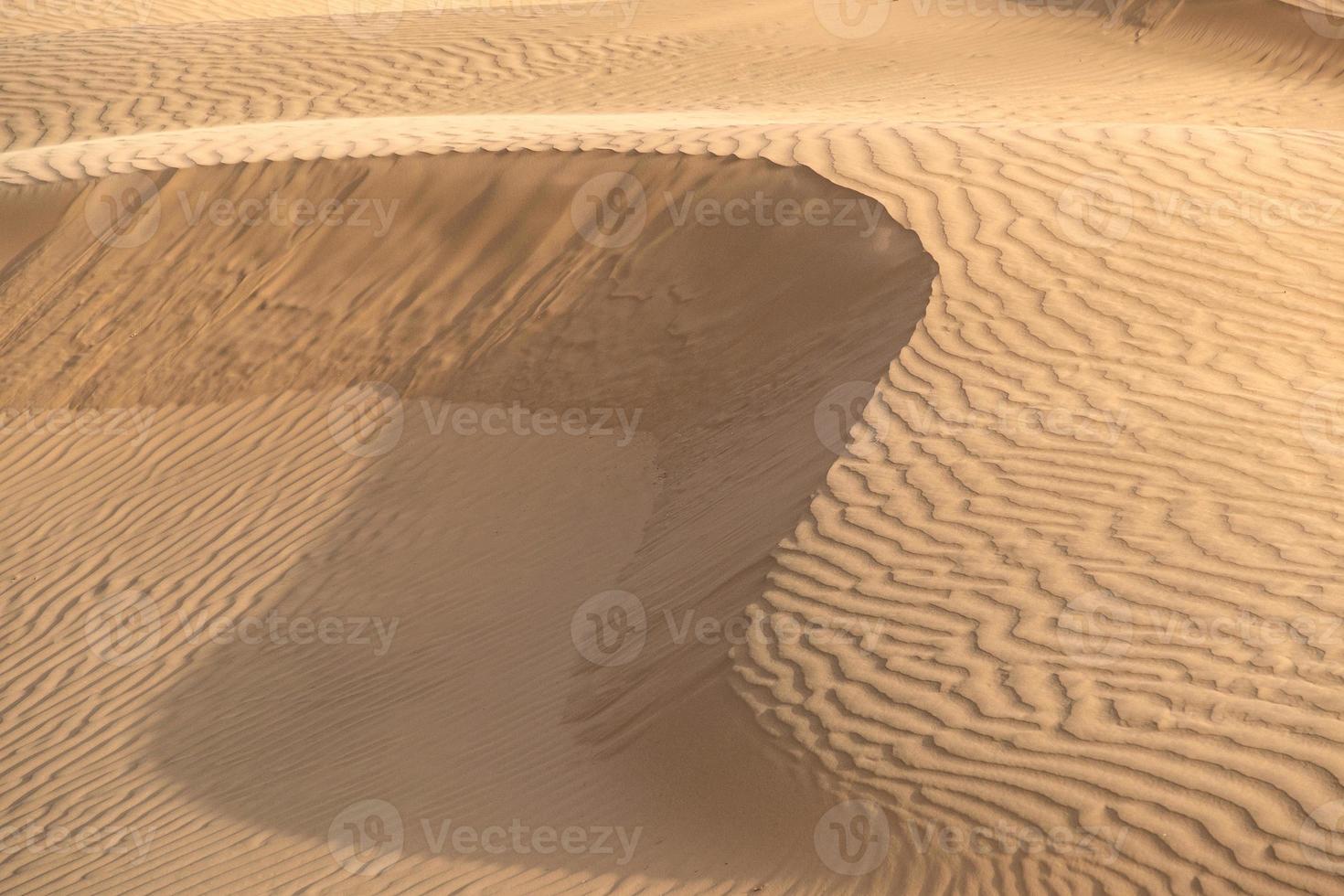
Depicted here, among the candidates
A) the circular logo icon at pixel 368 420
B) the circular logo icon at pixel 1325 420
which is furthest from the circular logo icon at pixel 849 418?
the circular logo icon at pixel 368 420

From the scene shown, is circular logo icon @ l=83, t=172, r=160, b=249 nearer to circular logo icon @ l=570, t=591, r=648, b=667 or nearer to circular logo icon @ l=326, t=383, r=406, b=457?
circular logo icon @ l=326, t=383, r=406, b=457

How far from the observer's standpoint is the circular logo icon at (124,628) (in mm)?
7449

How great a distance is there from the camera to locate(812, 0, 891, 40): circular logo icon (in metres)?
17.7

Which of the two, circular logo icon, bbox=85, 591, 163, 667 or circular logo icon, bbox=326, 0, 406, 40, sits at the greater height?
circular logo icon, bbox=326, 0, 406, 40

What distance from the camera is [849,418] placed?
6598mm

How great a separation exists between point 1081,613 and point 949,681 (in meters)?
0.63

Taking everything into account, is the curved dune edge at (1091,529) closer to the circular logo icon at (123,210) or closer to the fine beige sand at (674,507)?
the fine beige sand at (674,507)

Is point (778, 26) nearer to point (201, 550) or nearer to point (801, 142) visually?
point (801, 142)

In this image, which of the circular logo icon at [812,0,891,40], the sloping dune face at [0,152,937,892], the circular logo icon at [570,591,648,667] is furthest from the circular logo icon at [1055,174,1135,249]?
the circular logo icon at [812,0,891,40]

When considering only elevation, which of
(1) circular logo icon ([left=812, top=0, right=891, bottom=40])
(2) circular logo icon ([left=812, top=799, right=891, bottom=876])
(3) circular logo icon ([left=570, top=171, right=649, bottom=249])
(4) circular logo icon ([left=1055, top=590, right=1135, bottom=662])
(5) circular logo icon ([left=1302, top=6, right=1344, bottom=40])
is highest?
(1) circular logo icon ([left=812, top=0, right=891, bottom=40])

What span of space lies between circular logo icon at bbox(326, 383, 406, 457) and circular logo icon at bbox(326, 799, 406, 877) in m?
3.48

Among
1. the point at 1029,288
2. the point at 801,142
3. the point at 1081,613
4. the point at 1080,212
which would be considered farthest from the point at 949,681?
the point at 801,142

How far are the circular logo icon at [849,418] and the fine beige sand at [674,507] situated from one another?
0.03 metres

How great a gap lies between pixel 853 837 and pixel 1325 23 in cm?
1419
